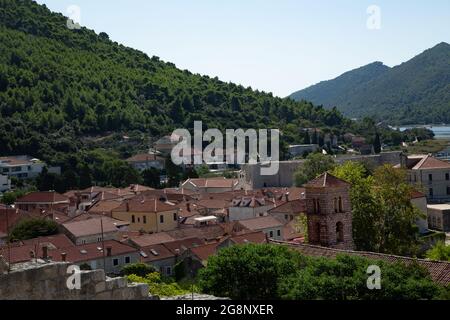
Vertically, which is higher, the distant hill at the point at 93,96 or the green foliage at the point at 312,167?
the distant hill at the point at 93,96

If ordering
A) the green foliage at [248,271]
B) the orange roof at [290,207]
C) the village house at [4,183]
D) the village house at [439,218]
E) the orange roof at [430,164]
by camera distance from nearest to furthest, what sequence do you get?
the green foliage at [248,271]
the village house at [439,218]
the orange roof at [290,207]
the orange roof at [430,164]
the village house at [4,183]

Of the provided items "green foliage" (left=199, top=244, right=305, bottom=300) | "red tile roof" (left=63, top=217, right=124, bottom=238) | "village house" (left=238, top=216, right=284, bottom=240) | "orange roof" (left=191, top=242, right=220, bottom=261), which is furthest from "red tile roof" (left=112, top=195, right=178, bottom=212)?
"green foliage" (left=199, top=244, right=305, bottom=300)

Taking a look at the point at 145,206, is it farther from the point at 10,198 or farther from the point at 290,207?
the point at 10,198

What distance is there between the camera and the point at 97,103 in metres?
119

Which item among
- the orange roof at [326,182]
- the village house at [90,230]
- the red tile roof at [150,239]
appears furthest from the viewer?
the village house at [90,230]

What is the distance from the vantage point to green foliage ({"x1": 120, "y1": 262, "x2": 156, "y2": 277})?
35.2 meters

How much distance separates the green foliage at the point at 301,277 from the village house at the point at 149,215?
92.4 ft

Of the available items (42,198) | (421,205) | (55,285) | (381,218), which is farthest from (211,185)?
(55,285)

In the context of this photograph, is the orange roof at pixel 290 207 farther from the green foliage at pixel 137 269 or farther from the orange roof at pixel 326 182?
the orange roof at pixel 326 182

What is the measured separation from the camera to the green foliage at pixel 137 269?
35219 millimetres

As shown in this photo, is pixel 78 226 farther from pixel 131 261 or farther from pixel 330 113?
pixel 330 113

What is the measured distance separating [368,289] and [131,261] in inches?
903

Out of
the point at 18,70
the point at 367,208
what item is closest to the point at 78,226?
the point at 367,208

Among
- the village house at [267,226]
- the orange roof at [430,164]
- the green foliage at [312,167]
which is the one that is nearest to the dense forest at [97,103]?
the green foliage at [312,167]
